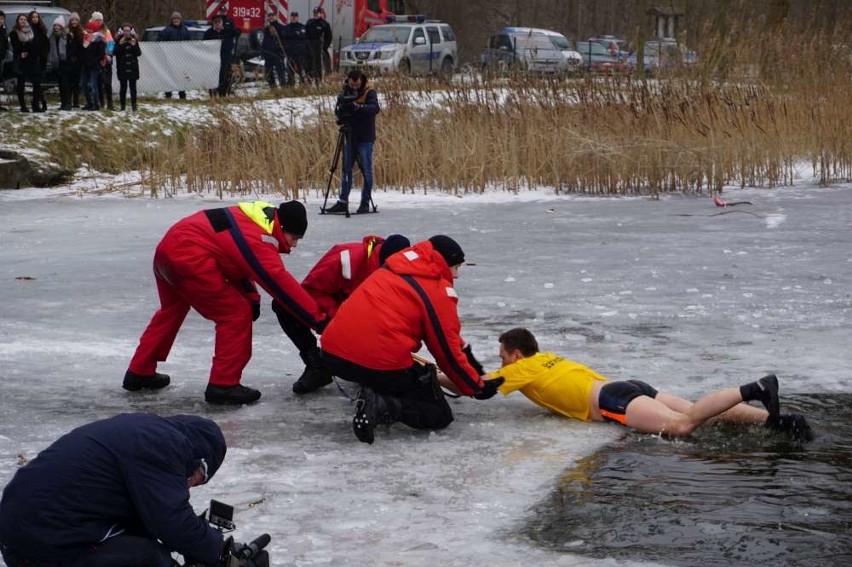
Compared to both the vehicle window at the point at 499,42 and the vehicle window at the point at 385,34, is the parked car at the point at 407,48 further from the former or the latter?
the vehicle window at the point at 499,42

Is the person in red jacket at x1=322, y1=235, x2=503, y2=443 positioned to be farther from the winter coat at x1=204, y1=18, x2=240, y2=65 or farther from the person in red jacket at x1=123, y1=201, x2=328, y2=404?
the winter coat at x1=204, y1=18, x2=240, y2=65

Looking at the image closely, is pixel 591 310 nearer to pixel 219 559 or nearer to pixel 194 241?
pixel 194 241

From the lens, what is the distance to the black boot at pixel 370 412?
6.34m

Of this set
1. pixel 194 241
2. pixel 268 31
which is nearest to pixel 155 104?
pixel 268 31

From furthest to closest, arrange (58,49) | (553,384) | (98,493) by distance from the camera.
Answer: (58,49) → (553,384) → (98,493)

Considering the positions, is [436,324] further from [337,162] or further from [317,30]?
[317,30]

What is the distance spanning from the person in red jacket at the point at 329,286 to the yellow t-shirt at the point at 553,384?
37.9 inches

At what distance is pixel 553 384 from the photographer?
6.88 meters

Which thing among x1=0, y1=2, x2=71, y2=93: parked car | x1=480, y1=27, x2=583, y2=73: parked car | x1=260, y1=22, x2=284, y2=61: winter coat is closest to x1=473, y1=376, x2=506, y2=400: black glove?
x1=480, y1=27, x2=583, y2=73: parked car

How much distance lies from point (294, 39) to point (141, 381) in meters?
21.5

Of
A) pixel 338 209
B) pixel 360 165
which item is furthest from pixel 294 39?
pixel 338 209

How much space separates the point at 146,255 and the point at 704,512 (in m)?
8.15

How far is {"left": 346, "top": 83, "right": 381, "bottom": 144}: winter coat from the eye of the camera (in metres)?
15.6

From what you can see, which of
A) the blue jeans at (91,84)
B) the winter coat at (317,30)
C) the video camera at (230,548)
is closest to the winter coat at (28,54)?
the blue jeans at (91,84)
